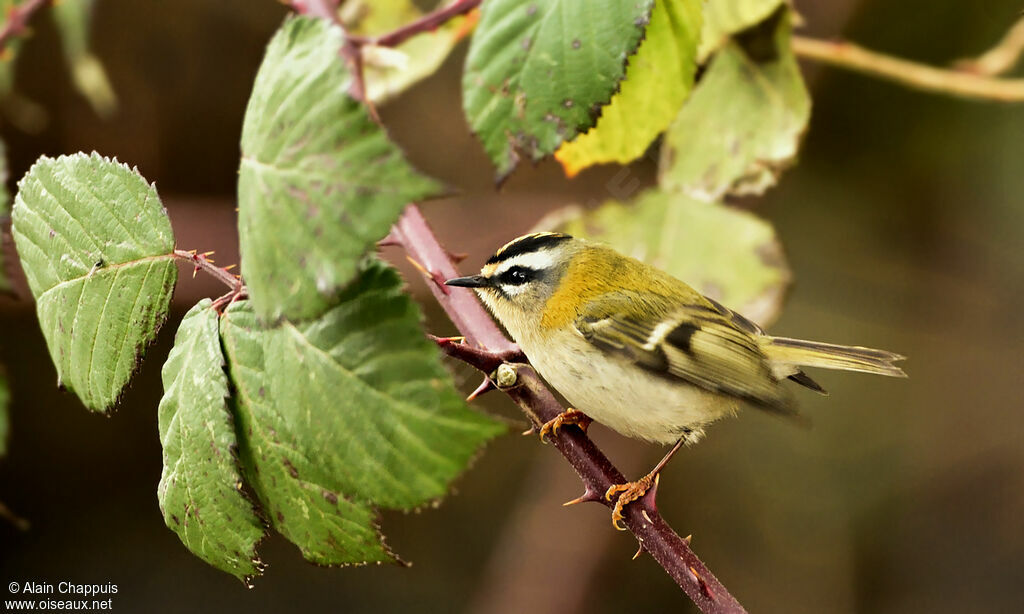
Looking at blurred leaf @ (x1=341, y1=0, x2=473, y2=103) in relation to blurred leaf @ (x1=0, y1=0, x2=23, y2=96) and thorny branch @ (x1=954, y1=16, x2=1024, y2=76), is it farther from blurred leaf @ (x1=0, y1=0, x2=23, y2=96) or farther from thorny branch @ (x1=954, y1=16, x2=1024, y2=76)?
thorny branch @ (x1=954, y1=16, x2=1024, y2=76)

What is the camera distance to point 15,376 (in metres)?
2.49

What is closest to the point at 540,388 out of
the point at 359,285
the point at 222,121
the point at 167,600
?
the point at 359,285

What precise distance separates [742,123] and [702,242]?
0.56 feet

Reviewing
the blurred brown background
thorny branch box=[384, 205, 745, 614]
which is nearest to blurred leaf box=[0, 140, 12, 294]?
thorny branch box=[384, 205, 745, 614]

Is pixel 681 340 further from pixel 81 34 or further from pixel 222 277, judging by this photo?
pixel 81 34

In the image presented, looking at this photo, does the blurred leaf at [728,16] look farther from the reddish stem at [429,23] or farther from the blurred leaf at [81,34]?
the blurred leaf at [81,34]

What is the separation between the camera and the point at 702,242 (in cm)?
125

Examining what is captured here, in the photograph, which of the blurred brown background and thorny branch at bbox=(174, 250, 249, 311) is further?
the blurred brown background

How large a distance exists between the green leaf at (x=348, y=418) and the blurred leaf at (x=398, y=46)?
60 centimetres

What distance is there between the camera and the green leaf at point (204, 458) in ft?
2.16

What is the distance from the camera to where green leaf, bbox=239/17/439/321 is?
0.53 metres

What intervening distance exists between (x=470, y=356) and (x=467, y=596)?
6.72 ft

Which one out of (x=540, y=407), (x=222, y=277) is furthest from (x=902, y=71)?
(x=222, y=277)

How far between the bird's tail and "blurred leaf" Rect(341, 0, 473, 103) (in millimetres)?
637
